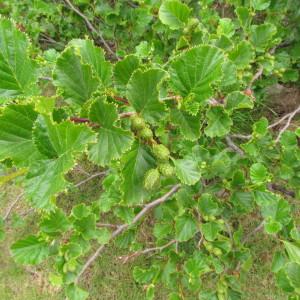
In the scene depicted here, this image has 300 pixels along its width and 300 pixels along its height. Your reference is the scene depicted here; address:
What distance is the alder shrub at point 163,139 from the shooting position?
31.6 inches

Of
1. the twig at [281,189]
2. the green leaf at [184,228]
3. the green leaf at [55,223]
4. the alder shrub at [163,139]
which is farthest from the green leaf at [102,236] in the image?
the twig at [281,189]

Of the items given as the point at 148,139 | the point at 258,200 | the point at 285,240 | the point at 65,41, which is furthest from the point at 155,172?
the point at 65,41

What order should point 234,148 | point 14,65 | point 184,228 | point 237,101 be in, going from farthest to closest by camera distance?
point 234,148, point 184,228, point 237,101, point 14,65

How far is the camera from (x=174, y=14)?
1447 mm

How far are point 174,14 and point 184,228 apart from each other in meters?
0.85

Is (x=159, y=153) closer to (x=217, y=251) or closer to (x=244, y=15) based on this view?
(x=217, y=251)

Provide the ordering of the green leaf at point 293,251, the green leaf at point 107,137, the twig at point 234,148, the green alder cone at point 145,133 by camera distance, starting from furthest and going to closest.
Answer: the twig at point 234,148 < the green leaf at point 293,251 < the green alder cone at point 145,133 < the green leaf at point 107,137

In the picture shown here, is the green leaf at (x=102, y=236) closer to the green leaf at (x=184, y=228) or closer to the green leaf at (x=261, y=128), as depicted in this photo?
the green leaf at (x=184, y=228)

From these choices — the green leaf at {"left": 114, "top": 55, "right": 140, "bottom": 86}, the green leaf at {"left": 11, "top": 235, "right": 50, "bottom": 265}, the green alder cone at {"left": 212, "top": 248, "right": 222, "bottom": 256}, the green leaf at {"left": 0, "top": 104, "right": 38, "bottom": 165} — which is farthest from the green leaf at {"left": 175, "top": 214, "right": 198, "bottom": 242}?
the green leaf at {"left": 0, "top": 104, "right": 38, "bottom": 165}

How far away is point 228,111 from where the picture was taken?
136 centimetres

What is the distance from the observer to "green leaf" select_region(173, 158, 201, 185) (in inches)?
41.3

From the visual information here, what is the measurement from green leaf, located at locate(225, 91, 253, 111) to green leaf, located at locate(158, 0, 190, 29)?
353 millimetres

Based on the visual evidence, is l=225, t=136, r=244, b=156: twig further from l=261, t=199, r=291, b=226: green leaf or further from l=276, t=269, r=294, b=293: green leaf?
l=276, t=269, r=294, b=293: green leaf

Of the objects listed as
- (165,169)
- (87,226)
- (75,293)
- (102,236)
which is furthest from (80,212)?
(165,169)
